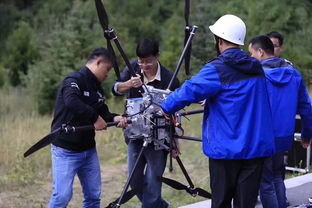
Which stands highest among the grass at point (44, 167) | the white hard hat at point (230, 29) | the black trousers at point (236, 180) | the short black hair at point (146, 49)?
the white hard hat at point (230, 29)

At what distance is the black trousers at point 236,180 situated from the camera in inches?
174

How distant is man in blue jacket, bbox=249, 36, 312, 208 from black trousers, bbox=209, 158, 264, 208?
79 cm

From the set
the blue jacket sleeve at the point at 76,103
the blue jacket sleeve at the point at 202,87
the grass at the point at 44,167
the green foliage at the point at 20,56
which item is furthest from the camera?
the green foliage at the point at 20,56

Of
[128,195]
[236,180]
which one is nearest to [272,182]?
[236,180]

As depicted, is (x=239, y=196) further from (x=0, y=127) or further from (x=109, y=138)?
(x=0, y=127)

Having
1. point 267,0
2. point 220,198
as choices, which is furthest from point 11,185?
point 267,0

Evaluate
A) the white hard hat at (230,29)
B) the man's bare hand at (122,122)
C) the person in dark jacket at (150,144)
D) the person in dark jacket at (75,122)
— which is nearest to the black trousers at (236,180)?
the white hard hat at (230,29)

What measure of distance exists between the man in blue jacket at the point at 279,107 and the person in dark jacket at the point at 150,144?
0.95 meters

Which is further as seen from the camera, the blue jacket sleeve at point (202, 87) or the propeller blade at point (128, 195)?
the propeller blade at point (128, 195)

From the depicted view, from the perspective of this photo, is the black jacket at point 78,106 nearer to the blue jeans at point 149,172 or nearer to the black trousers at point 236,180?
the blue jeans at point 149,172

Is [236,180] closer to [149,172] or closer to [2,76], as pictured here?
[149,172]

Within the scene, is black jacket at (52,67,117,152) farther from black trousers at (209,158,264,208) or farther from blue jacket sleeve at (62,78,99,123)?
black trousers at (209,158,264,208)

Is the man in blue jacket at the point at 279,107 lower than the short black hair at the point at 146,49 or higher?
lower

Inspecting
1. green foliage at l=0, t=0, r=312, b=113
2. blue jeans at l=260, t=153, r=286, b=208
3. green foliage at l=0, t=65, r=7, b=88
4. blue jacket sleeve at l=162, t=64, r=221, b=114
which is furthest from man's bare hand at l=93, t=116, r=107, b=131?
green foliage at l=0, t=65, r=7, b=88
